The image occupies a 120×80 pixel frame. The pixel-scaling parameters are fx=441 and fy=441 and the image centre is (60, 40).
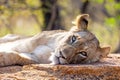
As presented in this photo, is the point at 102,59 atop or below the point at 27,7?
below

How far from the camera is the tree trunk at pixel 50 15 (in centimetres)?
1011

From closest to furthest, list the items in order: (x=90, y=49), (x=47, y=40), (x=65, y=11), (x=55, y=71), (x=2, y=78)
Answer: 1. (x=2, y=78)
2. (x=55, y=71)
3. (x=90, y=49)
4. (x=47, y=40)
5. (x=65, y=11)

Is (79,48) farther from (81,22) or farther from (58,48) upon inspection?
(81,22)

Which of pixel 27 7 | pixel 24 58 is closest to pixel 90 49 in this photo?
pixel 24 58

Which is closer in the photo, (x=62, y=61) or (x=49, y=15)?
(x=62, y=61)

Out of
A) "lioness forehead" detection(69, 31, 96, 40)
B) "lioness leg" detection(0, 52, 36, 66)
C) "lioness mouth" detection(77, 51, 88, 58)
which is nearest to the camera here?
"lioness leg" detection(0, 52, 36, 66)

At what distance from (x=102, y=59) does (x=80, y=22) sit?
1.68 ft

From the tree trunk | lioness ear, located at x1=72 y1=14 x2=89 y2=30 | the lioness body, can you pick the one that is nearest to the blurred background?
the tree trunk

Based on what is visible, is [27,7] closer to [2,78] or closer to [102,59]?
[102,59]

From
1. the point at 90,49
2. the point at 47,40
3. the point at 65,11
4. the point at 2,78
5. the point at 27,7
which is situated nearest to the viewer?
the point at 2,78

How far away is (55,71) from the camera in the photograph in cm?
439

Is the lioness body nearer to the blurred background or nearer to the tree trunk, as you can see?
the blurred background

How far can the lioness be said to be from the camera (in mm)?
4582

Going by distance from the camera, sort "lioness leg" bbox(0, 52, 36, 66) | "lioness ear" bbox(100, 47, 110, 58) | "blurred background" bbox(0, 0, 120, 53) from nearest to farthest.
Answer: "lioness leg" bbox(0, 52, 36, 66) → "lioness ear" bbox(100, 47, 110, 58) → "blurred background" bbox(0, 0, 120, 53)
